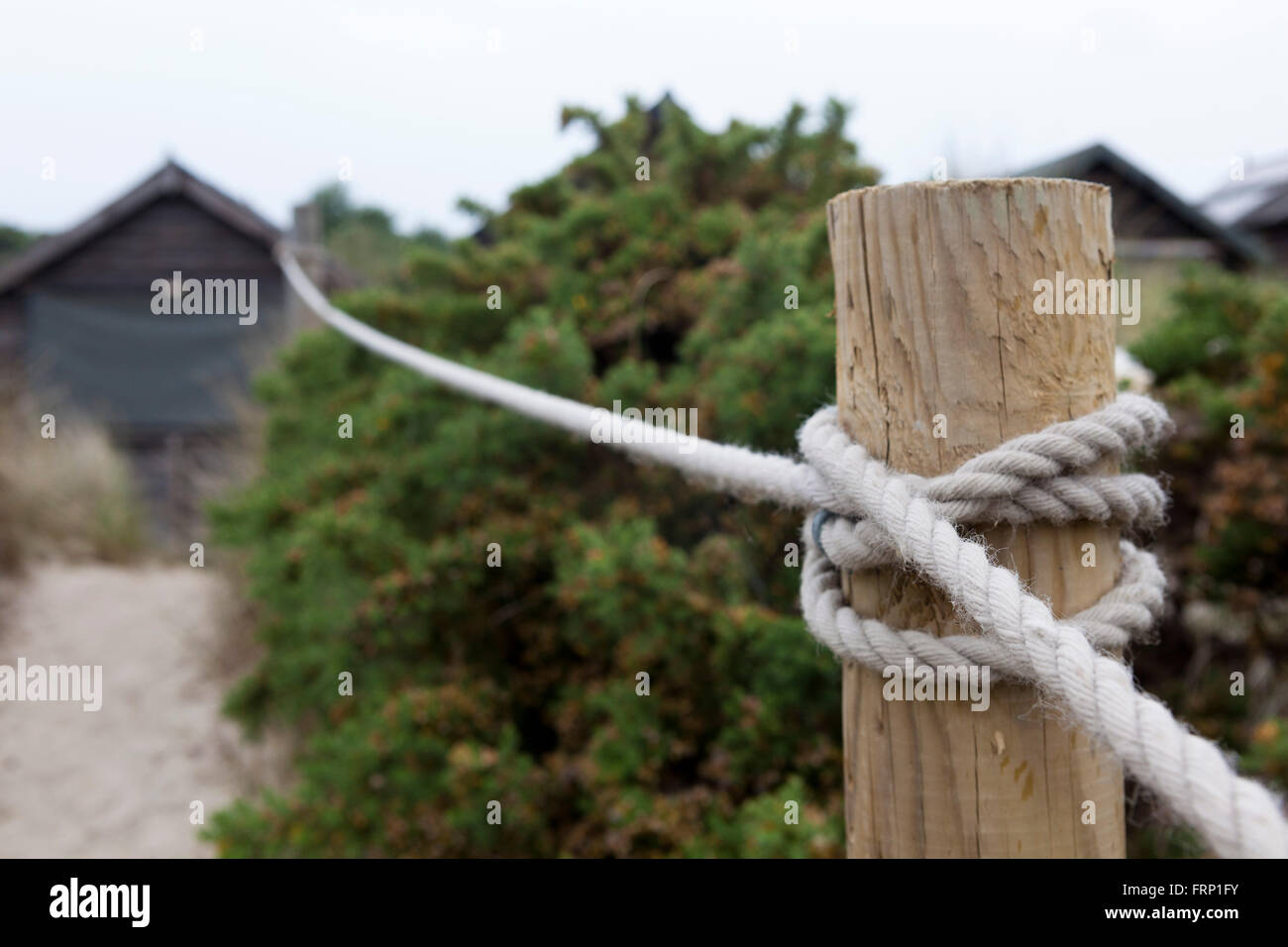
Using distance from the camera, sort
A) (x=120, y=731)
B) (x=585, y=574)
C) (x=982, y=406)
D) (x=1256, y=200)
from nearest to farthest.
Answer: (x=982, y=406), (x=585, y=574), (x=120, y=731), (x=1256, y=200)

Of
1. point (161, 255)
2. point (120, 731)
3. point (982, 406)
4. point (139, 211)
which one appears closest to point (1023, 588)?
point (982, 406)

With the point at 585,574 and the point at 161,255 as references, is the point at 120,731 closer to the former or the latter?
the point at 585,574

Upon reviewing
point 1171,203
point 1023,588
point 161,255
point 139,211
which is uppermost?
point 1171,203

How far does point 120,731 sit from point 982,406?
6.19 metres

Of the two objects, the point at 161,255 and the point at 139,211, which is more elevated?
the point at 139,211

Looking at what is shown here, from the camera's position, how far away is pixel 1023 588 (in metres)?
1.04

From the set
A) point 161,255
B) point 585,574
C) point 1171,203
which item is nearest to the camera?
point 585,574

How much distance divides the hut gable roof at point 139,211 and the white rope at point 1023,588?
1356 centimetres

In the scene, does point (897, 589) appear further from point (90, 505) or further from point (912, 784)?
point (90, 505)

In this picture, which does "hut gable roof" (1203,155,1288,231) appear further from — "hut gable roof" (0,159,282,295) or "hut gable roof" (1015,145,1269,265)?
"hut gable roof" (0,159,282,295)

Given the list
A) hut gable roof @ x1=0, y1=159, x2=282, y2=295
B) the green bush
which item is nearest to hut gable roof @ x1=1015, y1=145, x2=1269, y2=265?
hut gable roof @ x1=0, y1=159, x2=282, y2=295

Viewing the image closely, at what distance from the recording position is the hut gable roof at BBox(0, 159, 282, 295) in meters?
13.2

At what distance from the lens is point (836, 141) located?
13.6ft
